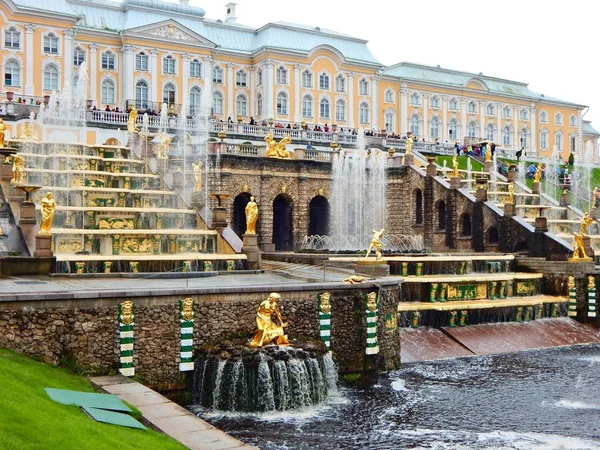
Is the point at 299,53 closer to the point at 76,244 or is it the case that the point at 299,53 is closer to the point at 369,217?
the point at 369,217

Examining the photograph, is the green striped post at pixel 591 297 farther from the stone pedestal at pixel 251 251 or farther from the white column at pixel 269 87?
the white column at pixel 269 87

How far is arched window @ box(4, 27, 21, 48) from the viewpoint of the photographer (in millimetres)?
55188

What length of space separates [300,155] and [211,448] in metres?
30.9

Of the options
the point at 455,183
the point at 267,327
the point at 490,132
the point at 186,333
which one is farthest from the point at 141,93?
the point at 267,327

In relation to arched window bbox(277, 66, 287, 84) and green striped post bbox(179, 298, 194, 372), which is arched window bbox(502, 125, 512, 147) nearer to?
arched window bbox(277, 66, 287, 84)

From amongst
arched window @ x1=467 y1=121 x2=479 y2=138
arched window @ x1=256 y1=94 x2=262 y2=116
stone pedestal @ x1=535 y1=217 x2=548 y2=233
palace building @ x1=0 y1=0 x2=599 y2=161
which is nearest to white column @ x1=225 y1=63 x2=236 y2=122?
palace building @ x1=0 y1=0 x2=599 y2=161

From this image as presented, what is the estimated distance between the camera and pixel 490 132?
83.6 m

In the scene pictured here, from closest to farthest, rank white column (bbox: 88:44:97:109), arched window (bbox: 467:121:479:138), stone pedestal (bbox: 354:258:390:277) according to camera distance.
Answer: stone pedestal (bbox: 354:258:390:277), white column (bbox: 88:44:97:109), arched window (bbox: 467:121:479:138)

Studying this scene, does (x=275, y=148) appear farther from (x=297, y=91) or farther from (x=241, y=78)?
Result: (x=241, y=78)

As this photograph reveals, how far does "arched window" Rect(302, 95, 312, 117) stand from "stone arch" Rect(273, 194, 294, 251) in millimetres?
26912

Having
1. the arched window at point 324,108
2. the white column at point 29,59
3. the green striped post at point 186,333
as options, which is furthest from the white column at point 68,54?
the green striped post at point 186,333

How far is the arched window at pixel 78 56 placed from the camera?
59344mm

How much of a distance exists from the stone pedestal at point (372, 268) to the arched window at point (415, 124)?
5489 cm

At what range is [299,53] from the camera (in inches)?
2623
